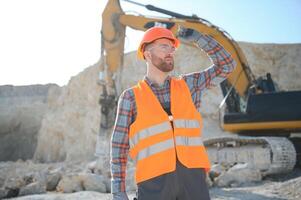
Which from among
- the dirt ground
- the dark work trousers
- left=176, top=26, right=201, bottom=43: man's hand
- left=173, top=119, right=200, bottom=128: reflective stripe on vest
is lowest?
the dirt ground

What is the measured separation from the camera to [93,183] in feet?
24.0

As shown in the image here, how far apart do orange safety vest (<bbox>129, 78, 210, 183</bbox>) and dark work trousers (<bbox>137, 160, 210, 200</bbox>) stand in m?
0.03

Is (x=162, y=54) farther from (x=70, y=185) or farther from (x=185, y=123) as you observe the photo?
(x=70, y=185)

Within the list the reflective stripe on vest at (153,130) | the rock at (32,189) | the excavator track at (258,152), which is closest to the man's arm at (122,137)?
the reflective stripe on vest at (153,130)

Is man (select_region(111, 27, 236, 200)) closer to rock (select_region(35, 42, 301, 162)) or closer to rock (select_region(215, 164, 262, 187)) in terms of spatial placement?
rock (select_region(215, 164, 262, 187))

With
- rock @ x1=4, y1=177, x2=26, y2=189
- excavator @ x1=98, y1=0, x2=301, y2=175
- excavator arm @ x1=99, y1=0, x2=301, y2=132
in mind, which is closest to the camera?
rock @ x1=4, y1=177, x2=26, y2=189

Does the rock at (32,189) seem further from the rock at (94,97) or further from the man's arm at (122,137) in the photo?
the rock at (94,97)

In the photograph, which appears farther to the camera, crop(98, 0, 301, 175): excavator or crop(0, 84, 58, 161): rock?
crop(0, 84, 58, 161): rock

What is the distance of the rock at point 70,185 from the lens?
24.1 feet

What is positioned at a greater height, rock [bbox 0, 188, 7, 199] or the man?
the man

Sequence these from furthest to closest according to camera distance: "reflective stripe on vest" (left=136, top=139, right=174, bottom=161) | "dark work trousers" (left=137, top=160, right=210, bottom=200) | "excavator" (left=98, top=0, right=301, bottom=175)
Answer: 1. "excavator" (left=98, top=0, right=301, bottom=175)
2. "reflective stripe on vest" (left=136, top=139, right=174, bottom=161)
3. "dark work trousers" (left=137, top=160, right=210, bottom=200)

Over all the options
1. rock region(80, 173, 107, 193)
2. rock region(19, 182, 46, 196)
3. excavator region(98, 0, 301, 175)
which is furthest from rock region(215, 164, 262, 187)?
rock region(19, 182, 46, 196)

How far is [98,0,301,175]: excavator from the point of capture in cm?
852

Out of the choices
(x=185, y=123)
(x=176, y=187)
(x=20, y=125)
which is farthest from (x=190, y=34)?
(x=20, y=125)
